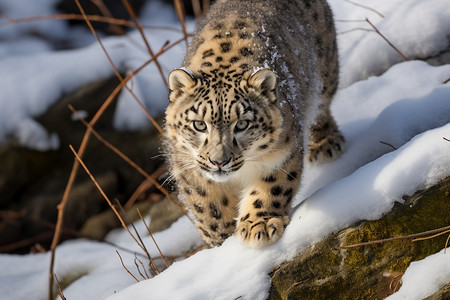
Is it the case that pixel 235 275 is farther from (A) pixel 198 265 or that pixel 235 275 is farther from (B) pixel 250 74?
(B) pixel 250 74

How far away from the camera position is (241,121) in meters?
3.35

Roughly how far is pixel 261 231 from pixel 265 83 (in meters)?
0.90

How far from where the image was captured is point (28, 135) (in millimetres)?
6715

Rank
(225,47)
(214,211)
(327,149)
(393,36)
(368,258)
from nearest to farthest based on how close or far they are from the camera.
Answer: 1. (368,258)
2. (225,47)
3. (214,211)
4. (327,149)
5. (393,36)

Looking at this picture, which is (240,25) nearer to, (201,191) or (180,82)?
(180,82)

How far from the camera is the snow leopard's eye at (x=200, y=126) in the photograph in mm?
3389

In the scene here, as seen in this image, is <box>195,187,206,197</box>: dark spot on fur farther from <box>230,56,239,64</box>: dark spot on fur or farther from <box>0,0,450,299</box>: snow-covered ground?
<box>230,56,239,64</box>: dark spot on fur

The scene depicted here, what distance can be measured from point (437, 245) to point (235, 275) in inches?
43.2

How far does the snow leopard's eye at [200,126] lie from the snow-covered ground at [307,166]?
0.71 m

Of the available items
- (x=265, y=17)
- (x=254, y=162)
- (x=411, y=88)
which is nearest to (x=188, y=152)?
(x=254, y=162)

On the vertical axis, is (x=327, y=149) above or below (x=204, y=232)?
below

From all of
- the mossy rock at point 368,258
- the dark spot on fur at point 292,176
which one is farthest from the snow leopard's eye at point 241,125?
the mossy rock at point 368,258

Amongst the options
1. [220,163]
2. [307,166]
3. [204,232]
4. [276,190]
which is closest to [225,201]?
[204,232]

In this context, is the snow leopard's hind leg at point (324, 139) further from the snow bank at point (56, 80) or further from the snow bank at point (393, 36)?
the snow bank at point (56, 80)
